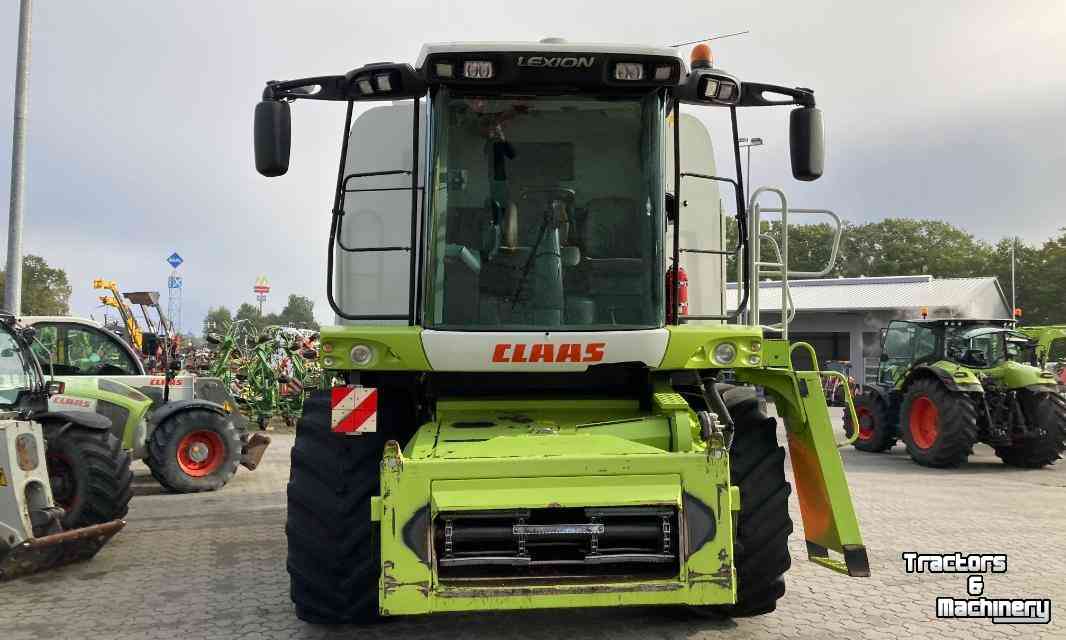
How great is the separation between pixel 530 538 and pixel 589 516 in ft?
0.90

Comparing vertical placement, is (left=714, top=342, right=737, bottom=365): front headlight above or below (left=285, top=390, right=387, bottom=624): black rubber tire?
above

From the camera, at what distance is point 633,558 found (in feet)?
13.4

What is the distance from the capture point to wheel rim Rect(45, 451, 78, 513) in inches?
276

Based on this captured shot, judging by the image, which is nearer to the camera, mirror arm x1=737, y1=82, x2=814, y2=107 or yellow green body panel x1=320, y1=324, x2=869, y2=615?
yellow green body panel x1=320, y1=324, x2=869, y2=615

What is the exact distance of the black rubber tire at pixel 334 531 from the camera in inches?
179

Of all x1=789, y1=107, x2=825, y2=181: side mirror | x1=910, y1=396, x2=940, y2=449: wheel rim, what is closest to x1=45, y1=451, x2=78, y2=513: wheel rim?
x1=789, y1=107, x2=825, y2=181: side mirror

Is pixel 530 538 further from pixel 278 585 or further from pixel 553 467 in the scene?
pixel 278 585

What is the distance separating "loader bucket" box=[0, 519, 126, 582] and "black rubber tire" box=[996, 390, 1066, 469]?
447 inches

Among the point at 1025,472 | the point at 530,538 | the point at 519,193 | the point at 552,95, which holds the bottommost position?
the point at 1025,472

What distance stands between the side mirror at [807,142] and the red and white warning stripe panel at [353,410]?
8.68 ft

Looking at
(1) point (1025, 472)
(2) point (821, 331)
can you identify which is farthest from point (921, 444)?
(2) point (821, 331)

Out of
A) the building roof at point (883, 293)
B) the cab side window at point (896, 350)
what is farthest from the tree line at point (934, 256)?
the cab side window at point (896, 350)

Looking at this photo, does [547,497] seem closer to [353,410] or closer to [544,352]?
[544,352]

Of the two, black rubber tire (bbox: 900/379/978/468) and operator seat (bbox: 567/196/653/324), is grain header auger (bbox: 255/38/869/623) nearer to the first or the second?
operator seat (bbox: 567/196/653/324)
